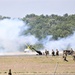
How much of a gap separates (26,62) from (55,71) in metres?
14.7

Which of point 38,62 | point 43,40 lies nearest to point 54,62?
point 38,62

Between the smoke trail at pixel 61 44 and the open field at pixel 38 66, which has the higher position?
the smoke trail at pixel 61 44

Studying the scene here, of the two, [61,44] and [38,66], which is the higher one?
[61,44]

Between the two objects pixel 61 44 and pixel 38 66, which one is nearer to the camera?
pixel 38 66

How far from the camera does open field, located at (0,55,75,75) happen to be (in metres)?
77.1

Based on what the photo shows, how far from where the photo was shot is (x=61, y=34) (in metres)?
178

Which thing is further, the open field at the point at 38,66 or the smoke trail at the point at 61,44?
the smoke trail at the point at 61,44

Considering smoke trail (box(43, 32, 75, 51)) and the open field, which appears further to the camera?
smoke trail (box(43, 32, 75, 51))

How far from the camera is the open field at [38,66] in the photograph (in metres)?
77.1

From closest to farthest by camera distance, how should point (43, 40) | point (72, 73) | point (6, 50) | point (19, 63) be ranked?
1. point (72, 73)
2. point (19, 63)
3. point (6, 50)
4. point (43, 40)

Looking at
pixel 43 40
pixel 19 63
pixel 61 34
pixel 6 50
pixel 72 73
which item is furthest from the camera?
pixel 61 34

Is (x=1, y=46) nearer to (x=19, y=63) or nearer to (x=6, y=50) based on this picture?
(x=6, y=50)

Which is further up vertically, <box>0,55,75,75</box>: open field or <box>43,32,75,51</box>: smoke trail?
<box>43,32,75,51</box>: smoke trail

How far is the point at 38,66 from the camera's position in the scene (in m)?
83.9
